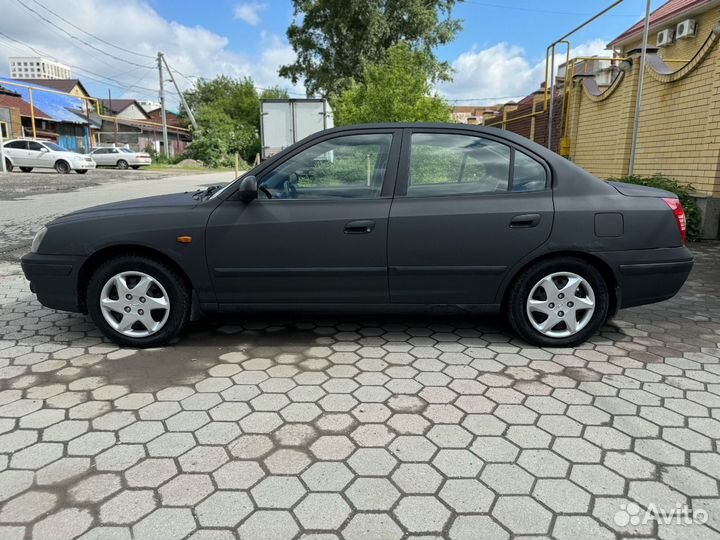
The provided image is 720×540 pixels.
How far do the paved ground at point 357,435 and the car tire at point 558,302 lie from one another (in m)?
→ 0.14

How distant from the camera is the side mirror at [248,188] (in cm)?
352

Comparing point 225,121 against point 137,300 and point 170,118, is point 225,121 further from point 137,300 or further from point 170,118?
point 137,300

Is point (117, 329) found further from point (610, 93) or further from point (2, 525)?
point (610, 93)

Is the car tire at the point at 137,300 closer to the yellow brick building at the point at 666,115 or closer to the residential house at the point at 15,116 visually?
the yellow brick building at the point at 666,115

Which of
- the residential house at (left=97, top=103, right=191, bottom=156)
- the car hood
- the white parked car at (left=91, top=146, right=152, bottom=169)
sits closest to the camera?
the car hood

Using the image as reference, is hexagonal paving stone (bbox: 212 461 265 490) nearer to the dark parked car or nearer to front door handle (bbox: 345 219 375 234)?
the dark parked car

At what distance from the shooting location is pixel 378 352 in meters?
3.75

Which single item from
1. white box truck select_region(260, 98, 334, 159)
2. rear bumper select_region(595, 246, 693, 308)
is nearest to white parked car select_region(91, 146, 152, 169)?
white box truck select_region(260, 98, 334, 159)

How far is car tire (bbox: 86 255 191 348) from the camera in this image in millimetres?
3701

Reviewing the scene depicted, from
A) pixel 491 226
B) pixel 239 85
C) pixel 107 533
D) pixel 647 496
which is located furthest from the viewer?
pixel 239 85

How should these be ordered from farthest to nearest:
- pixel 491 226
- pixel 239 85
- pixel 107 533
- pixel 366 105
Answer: pixel 239 85 → pixel 366 105 → pixel 491 226 → pixel 107 533

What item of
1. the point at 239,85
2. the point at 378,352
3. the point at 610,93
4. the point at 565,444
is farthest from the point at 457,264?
the point at 239,85

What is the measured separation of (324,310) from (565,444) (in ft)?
6.06

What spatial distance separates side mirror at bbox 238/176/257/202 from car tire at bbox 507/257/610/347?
1.95 metres
